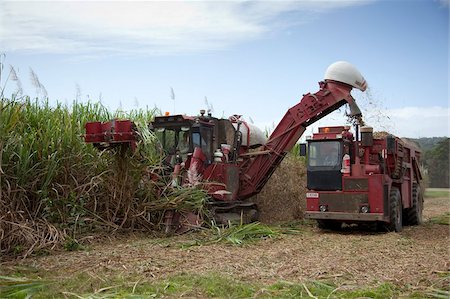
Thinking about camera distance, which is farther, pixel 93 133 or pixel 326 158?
pixel 326 158

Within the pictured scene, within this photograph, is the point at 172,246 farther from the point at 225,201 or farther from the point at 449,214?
the point at 449,214

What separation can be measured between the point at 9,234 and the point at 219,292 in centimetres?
362

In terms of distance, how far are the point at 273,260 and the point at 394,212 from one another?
4285 mm

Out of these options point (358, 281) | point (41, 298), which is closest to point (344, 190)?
point (358, 281)

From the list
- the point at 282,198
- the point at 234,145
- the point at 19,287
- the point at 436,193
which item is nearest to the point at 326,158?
the point at 234,145

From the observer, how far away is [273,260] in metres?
7.24

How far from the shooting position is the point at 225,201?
11.0 meters

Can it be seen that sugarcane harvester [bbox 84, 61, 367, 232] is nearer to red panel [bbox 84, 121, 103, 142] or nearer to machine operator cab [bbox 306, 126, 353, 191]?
red panel [bbox 84, 121, 103, 142]

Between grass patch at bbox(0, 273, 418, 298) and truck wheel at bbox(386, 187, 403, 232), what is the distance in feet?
16.9

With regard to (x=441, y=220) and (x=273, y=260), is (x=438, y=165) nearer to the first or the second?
(x=441, y=220)

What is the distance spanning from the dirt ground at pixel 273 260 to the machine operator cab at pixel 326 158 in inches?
54.8

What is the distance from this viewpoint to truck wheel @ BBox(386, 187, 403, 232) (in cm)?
1063

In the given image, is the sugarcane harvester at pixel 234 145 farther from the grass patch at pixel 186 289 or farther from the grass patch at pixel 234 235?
the grass patch at pixel 186 289

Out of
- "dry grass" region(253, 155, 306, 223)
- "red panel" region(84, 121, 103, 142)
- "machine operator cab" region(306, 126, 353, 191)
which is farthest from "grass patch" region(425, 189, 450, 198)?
"red panel" region(84, 121, 103, 142)
